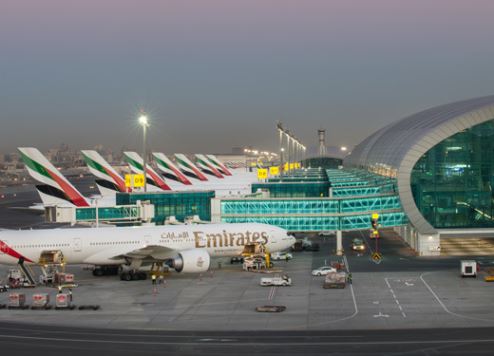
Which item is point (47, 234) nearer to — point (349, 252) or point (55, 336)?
point (55, 336)

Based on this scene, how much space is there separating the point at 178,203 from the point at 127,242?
1972 centimetres

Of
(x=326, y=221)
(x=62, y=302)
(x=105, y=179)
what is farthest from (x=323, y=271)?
(x=105, y=179)

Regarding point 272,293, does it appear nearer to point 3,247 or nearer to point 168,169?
point 3,247

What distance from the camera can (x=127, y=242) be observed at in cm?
6444

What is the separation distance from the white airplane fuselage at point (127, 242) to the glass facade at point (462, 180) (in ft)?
69.4

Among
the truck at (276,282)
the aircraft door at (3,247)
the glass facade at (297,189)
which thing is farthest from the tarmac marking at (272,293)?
the glass facade at (297,189)

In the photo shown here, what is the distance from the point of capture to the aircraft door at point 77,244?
6278 cm

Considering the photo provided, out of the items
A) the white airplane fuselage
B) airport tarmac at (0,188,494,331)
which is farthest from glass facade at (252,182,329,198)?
the white airplane fuselage

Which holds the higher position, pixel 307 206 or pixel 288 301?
pixel 307 206

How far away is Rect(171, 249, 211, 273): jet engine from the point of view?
60844 millimetres

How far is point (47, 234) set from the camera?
62.4 meters

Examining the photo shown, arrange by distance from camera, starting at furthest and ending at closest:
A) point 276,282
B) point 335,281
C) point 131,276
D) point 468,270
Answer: point 131,276 < point 468,270 < point 276,282 < point 335,281

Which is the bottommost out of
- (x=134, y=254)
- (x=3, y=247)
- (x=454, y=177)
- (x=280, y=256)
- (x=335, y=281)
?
(x=335, y=281)

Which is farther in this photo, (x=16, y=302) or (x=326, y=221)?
(x=326, y=221)
